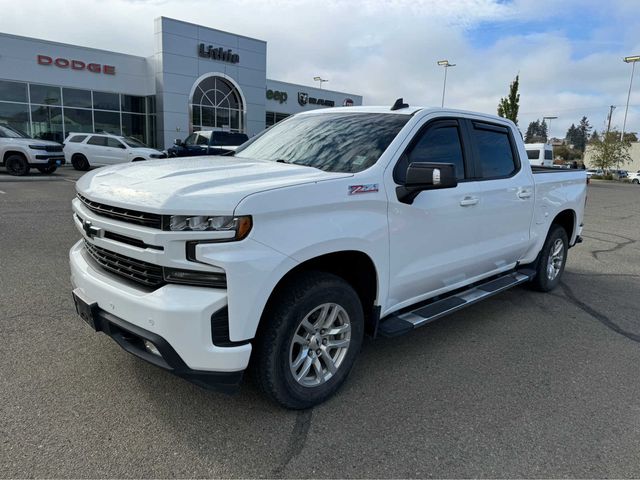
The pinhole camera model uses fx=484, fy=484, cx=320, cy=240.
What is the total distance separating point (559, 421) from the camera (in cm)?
302

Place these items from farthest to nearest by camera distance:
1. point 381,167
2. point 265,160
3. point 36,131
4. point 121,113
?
point 121,113 < point 36,131 < point 265,160 < point 381,167

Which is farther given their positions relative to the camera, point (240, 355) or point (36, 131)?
point (36, 131)

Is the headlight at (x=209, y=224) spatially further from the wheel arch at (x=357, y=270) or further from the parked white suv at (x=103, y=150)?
the parked white suv at (x=103, y=150)

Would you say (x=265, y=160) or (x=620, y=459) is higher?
(x=265, y=160)

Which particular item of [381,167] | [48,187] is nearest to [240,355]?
[381,167]

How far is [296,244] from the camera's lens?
2.66 meters

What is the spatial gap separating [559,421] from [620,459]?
0.39m

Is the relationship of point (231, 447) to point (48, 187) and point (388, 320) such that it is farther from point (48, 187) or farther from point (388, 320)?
point (48, 187)

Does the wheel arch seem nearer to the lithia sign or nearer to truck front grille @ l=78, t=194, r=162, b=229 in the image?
truck front grille @ l=78, t=194, r=162, b=229

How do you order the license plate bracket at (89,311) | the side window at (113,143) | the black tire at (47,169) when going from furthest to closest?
1. the side window at (113,143)
2. the black tire at (47,169)
3. the license plate bracket at (89,311)

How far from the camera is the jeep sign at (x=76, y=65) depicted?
2475 cm

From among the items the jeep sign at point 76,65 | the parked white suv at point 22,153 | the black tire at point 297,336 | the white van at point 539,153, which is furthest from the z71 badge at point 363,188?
the jeep sign at point 76,65

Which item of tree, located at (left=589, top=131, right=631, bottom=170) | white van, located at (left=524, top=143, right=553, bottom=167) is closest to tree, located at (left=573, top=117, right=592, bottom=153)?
tree, located at (left=589, top=131, right=631, bottom=170)

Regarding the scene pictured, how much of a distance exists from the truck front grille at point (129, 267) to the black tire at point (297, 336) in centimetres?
65
